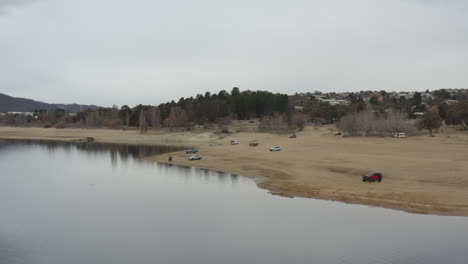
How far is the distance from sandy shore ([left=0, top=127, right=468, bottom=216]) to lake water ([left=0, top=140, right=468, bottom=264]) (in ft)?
8.29

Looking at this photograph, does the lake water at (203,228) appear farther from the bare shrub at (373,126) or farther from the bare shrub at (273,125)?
the bare shrub at (273,125)

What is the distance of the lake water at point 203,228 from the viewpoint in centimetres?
2800

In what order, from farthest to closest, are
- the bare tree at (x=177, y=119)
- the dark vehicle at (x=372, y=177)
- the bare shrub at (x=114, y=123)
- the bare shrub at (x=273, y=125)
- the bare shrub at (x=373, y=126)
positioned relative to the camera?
the bare shrub at (x=114, y=123) → the bare tree at (x=177, y=119) → the bare shrub at (x=273, y=125) → the bare shrub at (x=373, y=126) → the dark vehicle at (x=372, y=177)

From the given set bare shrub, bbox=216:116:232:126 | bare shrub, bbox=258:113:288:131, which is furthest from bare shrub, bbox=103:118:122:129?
bare shrub, bbox=258:113:288:131

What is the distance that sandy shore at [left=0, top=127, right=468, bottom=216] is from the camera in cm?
4047

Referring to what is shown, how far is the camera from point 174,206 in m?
41.6

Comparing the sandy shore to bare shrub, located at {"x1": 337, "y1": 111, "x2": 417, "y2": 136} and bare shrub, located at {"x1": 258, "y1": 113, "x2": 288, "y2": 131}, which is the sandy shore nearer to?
bare shrub, located at {"x1": 337, "y1": 111, "x2": 417, "y2": 136}

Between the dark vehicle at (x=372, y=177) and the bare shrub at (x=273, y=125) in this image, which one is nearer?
the dark vehicle at (x=372, y=177)

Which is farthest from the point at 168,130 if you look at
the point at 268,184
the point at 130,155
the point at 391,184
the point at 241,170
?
the point at 391,184

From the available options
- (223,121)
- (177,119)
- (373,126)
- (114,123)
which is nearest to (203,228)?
(373,126)

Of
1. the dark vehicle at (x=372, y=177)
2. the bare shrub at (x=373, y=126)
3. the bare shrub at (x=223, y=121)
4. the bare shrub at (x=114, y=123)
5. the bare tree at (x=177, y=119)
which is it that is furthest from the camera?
the bare shrub at (x=114, y=123)

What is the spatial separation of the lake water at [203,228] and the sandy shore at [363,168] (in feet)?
8.29

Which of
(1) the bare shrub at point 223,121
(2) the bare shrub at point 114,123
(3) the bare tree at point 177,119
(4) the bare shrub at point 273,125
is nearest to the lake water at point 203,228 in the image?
(4) the bare shrub at point 273,125

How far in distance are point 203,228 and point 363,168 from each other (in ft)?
95.3
